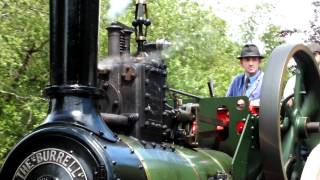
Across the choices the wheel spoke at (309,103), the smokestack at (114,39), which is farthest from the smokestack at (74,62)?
the wheel spoke at (309,103)

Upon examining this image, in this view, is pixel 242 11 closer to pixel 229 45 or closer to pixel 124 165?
pixel 229 45

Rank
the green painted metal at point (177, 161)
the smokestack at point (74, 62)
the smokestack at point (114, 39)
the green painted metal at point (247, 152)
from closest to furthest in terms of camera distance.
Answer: the smokestack at point (74, 62) → the green painted metal at point (177, 161) → the smokestack at point (114, 39) → the green painted metal at point (247, 152)

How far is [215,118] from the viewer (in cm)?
495

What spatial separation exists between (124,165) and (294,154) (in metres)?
1.65

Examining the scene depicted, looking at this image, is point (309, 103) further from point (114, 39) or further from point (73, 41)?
point (73, 41)

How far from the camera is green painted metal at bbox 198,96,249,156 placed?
484cm

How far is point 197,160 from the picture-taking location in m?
4.41

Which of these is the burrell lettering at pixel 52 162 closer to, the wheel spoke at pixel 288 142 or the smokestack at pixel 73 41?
the smokestack at pixel 73 41

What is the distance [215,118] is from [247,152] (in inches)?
20.5

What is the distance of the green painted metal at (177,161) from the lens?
3.71 m

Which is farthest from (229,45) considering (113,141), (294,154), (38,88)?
(113,141)

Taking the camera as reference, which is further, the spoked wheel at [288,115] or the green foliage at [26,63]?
the green foliage at [26,63]

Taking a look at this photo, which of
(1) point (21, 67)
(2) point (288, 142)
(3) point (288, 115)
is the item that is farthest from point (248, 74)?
(1) point (21, 67)

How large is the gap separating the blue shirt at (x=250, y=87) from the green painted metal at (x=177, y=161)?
2.68ft
